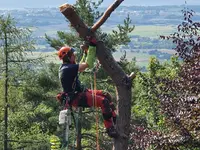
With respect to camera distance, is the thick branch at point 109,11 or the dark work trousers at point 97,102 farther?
the dark work trousers at point 97,102

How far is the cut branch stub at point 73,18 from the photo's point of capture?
726 cm

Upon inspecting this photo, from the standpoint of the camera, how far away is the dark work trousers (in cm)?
818

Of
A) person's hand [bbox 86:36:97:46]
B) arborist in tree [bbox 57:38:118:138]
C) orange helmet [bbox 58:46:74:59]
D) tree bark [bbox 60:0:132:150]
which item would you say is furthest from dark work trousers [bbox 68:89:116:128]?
person's hand [bbox 86:36:97:46]

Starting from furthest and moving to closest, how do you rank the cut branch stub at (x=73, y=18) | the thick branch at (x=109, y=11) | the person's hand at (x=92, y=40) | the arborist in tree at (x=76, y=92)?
the arborist in tree at (x=76, y=92), the person's hand at (x=92, y=40), the thick branch at (x=109, y=11), the cut branch stub at (x=73, y=18)

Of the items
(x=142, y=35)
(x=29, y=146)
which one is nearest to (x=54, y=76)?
(x=29, y=146)

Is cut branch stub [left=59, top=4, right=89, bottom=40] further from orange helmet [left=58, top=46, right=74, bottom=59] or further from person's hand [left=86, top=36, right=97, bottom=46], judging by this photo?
orange helmet [left=58, top=46, right=74, bottom=59]

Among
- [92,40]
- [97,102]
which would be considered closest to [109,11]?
[92,40]

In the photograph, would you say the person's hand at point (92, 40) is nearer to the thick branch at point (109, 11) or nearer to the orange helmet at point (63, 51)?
the thick branch at point (109, 11)

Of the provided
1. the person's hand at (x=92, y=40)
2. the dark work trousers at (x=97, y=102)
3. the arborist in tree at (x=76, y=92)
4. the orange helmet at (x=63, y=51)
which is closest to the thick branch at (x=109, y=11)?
the person's hand at (x=92, y=40)

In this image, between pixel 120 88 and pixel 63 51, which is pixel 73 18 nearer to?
pixel 63 51

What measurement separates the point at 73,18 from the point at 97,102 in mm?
1604

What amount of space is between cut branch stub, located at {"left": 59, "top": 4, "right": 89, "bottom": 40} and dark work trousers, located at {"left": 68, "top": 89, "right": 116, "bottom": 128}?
45.4 inches

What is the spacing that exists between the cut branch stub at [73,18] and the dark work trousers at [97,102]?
3.79ft

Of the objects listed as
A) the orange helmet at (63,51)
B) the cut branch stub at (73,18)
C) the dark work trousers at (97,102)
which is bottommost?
the dark work trousers at (97,102)
